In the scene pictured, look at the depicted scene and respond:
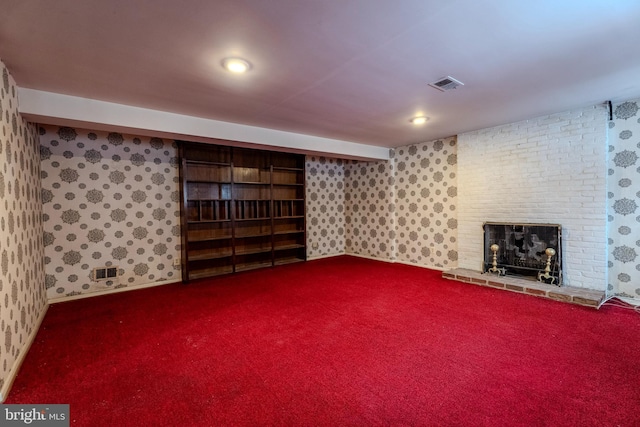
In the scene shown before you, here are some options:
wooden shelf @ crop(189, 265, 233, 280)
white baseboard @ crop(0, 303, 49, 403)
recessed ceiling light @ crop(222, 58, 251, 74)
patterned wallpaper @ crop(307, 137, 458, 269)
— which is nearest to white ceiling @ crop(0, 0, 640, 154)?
recessed ceiling light @ crop(222, 58, 251, 74)

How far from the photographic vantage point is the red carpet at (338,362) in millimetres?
1685

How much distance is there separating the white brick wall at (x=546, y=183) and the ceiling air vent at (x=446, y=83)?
6.60 feet

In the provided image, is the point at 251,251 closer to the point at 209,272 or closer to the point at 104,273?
the point at 209,272

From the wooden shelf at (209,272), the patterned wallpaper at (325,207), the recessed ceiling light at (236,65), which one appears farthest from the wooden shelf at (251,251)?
the recessed ceiling light at (236,65)

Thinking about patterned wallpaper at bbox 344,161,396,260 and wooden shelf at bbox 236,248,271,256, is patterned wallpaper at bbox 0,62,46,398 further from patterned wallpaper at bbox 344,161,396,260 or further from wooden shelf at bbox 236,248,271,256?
patterned wallpaper at bbox 344,161,396,260

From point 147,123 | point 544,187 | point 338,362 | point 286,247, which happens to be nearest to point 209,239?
point 286,247

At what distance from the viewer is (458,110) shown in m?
3.46

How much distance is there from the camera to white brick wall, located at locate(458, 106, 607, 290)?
11.4 feet

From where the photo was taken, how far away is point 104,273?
3.98m

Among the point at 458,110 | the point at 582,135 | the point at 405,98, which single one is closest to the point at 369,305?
the point at 405,98

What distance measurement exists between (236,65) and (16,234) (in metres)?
2.25

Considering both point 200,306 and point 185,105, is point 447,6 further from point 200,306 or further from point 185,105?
point 200,306

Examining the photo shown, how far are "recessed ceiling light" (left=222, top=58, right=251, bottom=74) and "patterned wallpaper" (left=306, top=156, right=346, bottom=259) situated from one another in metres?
3.93

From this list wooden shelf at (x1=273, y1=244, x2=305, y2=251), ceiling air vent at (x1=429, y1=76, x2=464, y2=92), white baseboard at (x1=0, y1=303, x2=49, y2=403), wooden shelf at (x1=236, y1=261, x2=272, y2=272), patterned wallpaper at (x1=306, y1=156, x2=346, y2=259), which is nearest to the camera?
white baseboard at (x1=0, y1=303, x2=49, y2=403)
